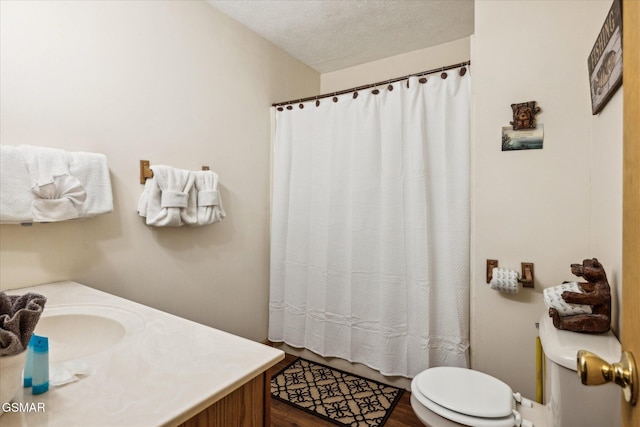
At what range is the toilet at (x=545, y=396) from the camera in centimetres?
89

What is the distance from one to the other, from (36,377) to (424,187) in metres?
1.72

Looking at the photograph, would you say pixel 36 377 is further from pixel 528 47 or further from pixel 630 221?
pixel 528 47

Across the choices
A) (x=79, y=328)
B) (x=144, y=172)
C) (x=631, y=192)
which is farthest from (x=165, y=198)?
(x=631, y=192)

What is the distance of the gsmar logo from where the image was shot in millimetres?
590

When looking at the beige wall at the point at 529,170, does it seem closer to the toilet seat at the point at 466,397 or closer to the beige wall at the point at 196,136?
the beige wall at the point at 196,136

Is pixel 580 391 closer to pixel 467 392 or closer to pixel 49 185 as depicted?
pixel 467 392

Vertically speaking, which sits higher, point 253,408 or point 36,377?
point 36,377

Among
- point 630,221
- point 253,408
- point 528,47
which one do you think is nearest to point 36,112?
point 253,408

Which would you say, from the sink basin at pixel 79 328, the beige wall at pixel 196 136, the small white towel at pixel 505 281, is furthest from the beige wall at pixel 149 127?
the small white towel at pixel 505 281

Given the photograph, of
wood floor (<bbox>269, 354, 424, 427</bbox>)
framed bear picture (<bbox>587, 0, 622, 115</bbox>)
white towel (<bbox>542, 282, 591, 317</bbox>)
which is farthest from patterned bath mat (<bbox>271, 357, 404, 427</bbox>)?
framed bear picture (<bbox>587, 0, 622, 115</bbox>)

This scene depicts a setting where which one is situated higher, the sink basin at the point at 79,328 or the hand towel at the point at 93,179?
the hand towel at the point at 93,179

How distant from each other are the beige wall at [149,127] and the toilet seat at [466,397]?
4.57 ft

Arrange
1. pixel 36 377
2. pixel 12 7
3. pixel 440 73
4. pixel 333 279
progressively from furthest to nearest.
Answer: pixel 333 279
pixel 440 73
pixel 12 7
pixel 36 377

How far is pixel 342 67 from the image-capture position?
115 inches
